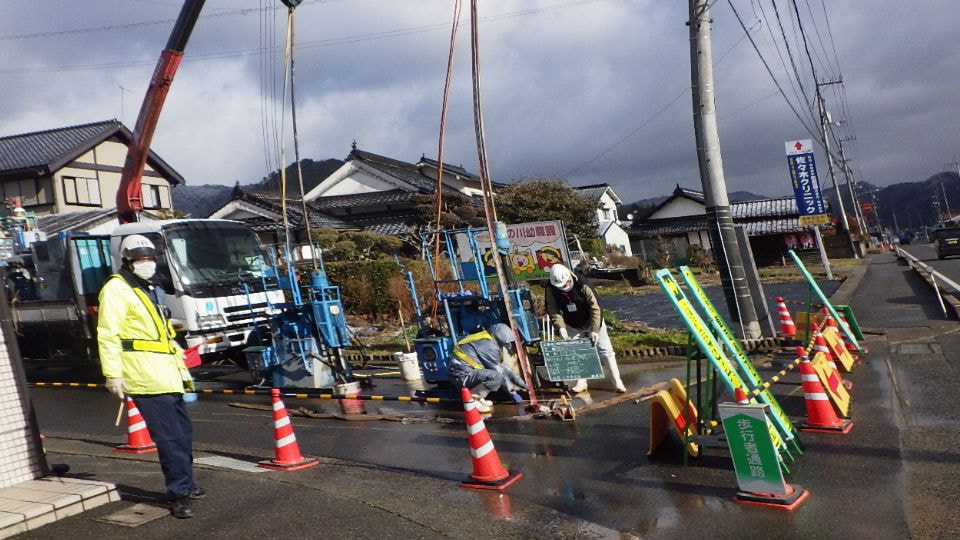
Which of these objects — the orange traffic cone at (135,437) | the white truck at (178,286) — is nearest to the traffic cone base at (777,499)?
the orange traffic cone at (135,437)

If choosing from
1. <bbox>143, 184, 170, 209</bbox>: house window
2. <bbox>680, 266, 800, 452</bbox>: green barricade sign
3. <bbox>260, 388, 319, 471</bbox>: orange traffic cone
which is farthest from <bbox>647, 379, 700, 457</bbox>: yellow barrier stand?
<bbox>143, 184, 170, 209</bbox>: house window

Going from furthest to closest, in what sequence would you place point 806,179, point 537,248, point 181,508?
point 806,179, point 537,248, point 181,508

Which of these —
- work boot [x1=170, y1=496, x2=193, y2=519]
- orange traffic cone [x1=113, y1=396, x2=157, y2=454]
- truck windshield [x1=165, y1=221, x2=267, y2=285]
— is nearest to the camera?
work boot [x1=170, y1=496, x2=193, y2=519]

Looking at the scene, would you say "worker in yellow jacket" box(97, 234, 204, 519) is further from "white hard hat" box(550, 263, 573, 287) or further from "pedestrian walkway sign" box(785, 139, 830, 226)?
"pedestrian walkway sign" box(785, 139, 830, 226)

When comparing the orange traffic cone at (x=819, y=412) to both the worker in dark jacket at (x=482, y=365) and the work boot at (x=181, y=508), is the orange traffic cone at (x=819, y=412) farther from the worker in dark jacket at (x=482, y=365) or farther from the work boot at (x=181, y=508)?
the work boot at (x=181, y=508)

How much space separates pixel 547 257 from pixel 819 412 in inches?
286

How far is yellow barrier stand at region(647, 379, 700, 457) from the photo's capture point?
620 centimetres

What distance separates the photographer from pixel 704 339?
565cm

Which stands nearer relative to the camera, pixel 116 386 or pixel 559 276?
pixel 116 386

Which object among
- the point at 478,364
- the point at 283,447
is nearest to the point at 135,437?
the point at 283,447

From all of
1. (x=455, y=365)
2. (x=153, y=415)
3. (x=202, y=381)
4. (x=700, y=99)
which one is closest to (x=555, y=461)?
(x=455, y=365)

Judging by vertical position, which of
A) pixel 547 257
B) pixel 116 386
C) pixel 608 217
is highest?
pixel 608 217

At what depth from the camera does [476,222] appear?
3120 centimetres

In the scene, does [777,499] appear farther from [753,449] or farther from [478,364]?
[478,364]
